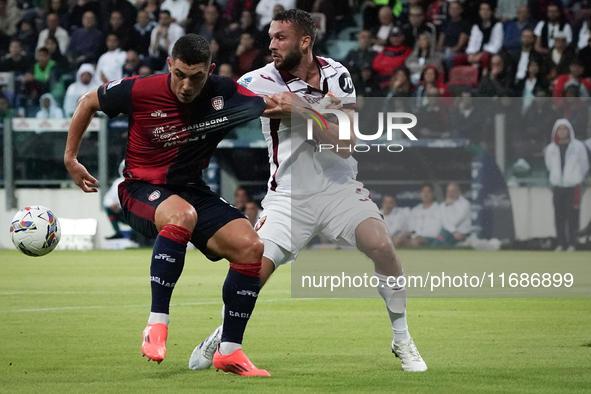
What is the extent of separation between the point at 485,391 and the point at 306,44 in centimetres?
258

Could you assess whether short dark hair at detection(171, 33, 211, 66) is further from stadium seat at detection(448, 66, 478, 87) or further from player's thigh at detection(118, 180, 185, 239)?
stadium seat at detection(448, 66, 478, 87)

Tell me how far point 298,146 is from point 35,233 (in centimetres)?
263

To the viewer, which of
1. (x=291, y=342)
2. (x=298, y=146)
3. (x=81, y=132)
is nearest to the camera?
(x=81, y=132)

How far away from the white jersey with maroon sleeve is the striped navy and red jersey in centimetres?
41

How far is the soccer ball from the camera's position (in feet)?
23.9

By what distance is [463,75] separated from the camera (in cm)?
1645

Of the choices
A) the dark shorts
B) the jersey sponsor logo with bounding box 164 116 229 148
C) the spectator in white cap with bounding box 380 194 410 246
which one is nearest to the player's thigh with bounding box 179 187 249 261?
the dark shorts

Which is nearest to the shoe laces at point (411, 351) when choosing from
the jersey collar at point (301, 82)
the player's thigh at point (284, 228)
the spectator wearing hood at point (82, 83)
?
the player's thigh at point (284, 228)

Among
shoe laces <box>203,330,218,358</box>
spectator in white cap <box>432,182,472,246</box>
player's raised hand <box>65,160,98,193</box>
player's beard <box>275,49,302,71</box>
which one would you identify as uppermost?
player's beard <box>275,49,302,71</box>

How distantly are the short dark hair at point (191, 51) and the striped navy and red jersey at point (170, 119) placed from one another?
34cm

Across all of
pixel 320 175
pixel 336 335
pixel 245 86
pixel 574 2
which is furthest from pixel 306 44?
pixel 574 2

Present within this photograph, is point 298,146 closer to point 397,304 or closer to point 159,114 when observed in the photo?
point 159,114

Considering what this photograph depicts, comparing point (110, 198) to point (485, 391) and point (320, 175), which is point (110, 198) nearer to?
point (320, 175)

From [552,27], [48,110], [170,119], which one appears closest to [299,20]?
[170,119]
